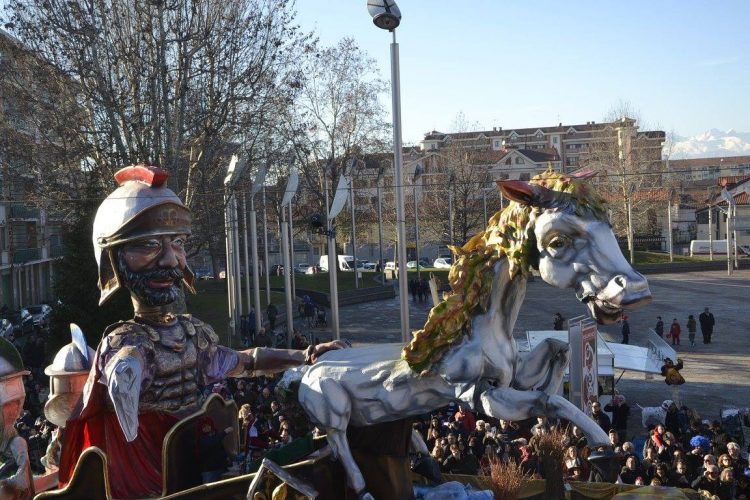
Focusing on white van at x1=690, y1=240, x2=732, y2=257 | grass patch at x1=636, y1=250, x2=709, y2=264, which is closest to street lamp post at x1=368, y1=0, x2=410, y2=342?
grass patch at x1=636, y1=250, x2=709, y2=264

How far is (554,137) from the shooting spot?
9825 cm

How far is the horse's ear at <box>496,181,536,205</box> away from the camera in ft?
20.2

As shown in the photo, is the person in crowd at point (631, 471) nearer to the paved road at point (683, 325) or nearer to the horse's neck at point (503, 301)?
the horse's neck at point (503, 301)

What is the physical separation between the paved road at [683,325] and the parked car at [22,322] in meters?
10.5

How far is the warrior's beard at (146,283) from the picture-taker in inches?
297

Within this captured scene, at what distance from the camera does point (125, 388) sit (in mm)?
6629

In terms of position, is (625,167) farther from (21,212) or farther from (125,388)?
(125,388)

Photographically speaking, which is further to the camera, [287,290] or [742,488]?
[287,290]

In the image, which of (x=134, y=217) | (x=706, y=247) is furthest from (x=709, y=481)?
(x=706, y=247)

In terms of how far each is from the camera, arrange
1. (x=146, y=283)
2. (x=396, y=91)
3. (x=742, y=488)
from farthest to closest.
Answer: (x=396, y=91), (x=742, y=488), (x=146, y=283)

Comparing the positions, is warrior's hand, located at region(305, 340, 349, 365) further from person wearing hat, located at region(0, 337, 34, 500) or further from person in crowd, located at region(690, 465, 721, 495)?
person in crowd, located at region(690, 465, 721, 495)

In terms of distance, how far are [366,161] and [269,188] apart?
1115cm

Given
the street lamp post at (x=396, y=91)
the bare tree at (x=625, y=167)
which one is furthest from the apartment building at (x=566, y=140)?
the street lamp post at (x=396, y=91)

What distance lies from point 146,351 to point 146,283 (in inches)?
24.7
